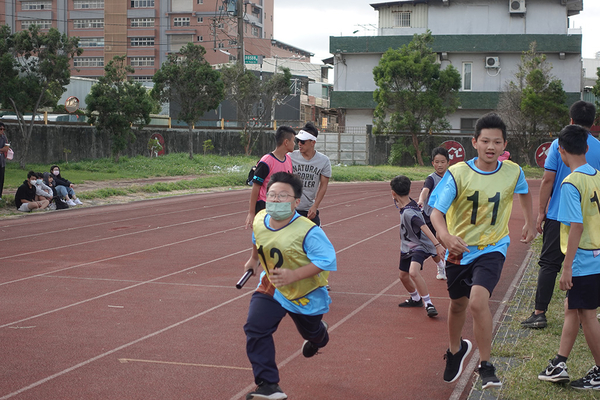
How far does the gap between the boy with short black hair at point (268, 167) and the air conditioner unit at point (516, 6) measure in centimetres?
4197

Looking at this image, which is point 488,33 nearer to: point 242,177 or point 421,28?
point 421,28

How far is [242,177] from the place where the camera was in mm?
27766

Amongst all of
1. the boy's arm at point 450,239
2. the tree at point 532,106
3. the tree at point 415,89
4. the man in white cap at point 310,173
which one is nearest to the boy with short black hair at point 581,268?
the boy's arm at point 450,239

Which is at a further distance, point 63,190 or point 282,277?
point 63,190

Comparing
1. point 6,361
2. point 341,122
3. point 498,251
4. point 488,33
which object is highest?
point 488,33

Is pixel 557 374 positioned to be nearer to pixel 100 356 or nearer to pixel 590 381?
pixel 590 381

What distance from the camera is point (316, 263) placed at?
13.5ft

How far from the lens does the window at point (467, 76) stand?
4516 centimetres

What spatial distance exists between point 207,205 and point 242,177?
8.36 meters

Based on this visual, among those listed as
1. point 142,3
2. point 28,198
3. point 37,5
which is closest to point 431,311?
point 28,198

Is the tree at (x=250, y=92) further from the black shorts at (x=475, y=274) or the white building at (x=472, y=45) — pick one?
the black shorts at (x=475, y=274)

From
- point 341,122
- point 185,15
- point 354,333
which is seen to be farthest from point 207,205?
point 185,15

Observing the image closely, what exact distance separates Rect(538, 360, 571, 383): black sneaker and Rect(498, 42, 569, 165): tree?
112 feet

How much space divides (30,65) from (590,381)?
2587 centimetres
